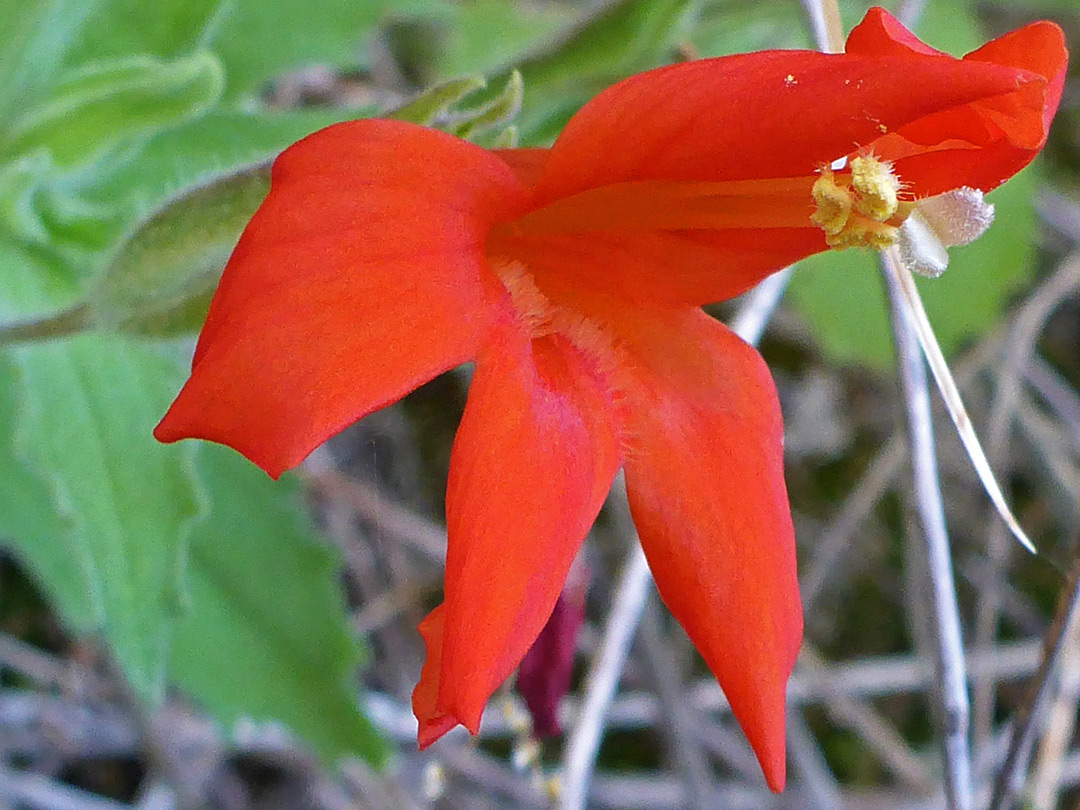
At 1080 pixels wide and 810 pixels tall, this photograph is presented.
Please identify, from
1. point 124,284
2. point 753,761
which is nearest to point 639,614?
point 753,761

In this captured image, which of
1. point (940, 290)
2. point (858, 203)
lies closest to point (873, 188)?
point (858, 203)

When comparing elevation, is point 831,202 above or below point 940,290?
above

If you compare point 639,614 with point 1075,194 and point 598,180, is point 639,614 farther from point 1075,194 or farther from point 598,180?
point 1075,194

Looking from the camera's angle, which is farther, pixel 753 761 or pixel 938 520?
pixel 753 761

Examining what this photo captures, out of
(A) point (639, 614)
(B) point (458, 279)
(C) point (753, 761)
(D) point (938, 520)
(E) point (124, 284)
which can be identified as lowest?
(C) point (753, 761)

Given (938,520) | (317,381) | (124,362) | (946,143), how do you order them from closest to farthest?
1. (317,381)
2. (946,143)
3. (938,520)
4. (124,362)

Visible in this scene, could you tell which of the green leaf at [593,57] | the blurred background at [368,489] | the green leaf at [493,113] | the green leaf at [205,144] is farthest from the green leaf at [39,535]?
the green leaf at [493,113]

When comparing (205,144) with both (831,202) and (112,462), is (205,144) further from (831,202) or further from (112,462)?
(831,202)
